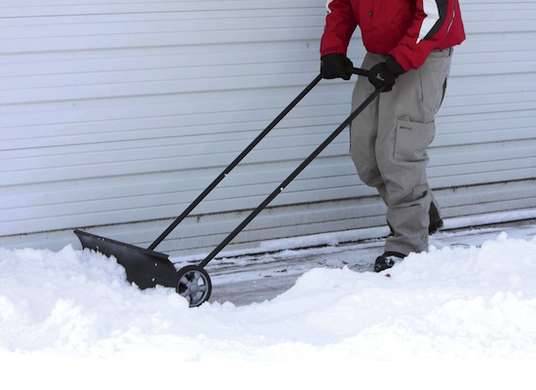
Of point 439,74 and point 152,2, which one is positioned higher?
point 152,2

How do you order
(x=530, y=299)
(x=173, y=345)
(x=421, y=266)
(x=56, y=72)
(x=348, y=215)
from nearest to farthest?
(x=173, y=345) < (x=530, y=299) < (x=421, y=266) < (x=56, y=72) < (x=348, y=215)

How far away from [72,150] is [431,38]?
1.79m

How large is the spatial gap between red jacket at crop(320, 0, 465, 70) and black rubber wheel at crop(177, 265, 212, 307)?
132 centimetres

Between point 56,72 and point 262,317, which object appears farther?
point 56,72

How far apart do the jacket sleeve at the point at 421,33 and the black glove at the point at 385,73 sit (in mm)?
26

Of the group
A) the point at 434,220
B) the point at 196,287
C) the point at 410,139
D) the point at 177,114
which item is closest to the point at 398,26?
the point at 410,139

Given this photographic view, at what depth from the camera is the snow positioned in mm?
4000

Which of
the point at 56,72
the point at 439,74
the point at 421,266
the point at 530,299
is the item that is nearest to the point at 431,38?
the point at 439,74

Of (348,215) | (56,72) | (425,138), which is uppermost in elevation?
(56,72)

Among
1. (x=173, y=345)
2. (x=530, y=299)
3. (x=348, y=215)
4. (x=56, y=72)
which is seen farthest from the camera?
(x=348, y=215)

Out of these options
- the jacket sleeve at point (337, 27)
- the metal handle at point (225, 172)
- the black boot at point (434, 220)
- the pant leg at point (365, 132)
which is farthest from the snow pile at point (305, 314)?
the jacket sleeve at point (337, 27)

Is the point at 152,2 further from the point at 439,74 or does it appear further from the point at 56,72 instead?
the point at 439,74

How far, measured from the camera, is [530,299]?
4.51 m

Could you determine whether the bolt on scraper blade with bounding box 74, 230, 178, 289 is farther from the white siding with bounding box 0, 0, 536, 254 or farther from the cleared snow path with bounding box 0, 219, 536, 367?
the white siding with bounding box 0, 0, 536, 254
